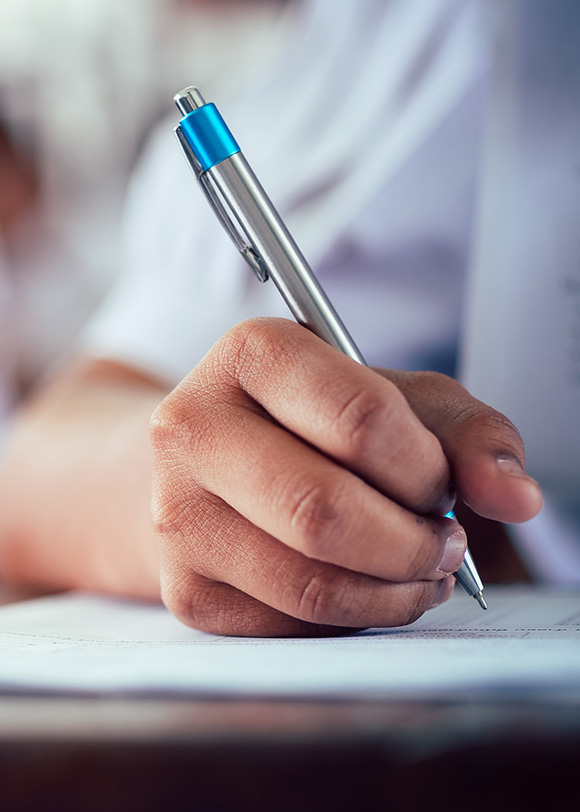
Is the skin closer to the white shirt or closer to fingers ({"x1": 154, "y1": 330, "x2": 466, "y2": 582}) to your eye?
fingers ({"x1": 154, "y1": 330, "x2": 466, "y2": 582})

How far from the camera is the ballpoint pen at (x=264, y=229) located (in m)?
0.22

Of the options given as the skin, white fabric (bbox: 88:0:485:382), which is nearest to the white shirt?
white fabric (bbox: 88:0:485:382)

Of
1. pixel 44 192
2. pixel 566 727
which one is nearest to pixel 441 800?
pixel 566 727

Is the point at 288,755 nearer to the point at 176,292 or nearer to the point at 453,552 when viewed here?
the point at 453,552

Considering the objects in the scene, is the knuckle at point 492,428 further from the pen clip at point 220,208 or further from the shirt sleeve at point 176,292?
the shirt sleeve at point 176,292

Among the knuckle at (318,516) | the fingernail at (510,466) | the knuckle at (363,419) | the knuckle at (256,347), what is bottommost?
the fingernail at (510,466)

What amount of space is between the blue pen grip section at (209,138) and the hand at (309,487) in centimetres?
6

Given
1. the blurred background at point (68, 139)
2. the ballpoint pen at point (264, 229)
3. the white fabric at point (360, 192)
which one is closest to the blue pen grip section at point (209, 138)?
the ballpoint pen at point (264, 229)

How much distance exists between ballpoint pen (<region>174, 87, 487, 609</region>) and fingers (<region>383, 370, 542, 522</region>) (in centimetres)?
3

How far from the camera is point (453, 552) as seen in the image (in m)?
0.21

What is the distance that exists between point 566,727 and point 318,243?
35cm

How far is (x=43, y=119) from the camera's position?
982mm

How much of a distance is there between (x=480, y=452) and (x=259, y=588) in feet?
0.23

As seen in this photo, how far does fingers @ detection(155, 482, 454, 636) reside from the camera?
20cm
